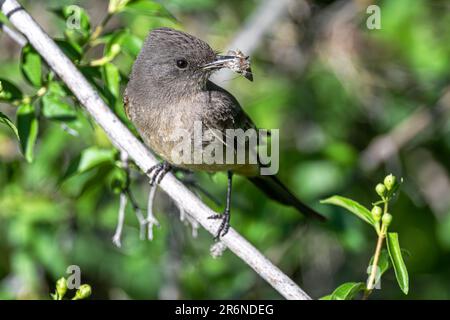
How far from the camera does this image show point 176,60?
13.9 feet

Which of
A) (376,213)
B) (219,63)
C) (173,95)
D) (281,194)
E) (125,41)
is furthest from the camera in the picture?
(281,194)

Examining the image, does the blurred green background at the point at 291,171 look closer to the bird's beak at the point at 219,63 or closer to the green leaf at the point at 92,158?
the green leaf at the point at 92,158

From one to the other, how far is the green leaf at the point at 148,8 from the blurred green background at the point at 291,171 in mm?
611

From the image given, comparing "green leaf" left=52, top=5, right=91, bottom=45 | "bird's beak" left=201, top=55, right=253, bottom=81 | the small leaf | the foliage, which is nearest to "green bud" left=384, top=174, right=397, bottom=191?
the foliage

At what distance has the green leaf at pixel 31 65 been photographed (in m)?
3.81

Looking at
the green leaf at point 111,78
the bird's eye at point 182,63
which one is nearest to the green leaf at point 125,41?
the green leaf at point 111,78

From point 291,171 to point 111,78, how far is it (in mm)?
2286

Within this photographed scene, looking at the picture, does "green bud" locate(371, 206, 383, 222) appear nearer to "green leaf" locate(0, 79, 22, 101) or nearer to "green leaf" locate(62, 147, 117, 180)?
"green leaf" locate(62, 147, 117, 180)

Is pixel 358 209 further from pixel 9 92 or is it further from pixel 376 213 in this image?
pixel 9 92

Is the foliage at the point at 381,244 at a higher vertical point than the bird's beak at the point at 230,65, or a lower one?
lower

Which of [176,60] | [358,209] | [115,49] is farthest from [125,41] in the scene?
[358,209]

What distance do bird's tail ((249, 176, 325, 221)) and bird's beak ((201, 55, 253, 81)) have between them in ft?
3.58

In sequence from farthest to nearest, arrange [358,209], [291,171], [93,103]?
[291,171] → [93,103] → [358,209]
